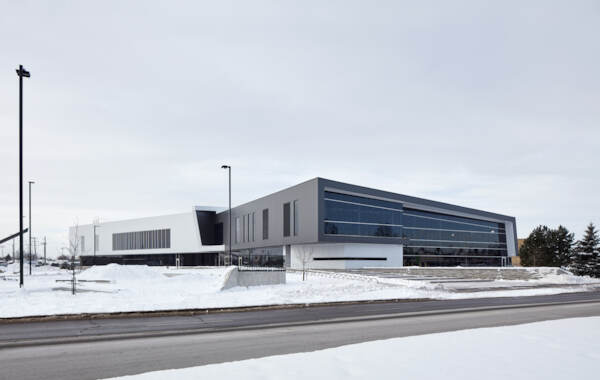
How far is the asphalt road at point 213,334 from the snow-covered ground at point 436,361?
1176mm

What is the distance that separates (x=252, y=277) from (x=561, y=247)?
6341cm

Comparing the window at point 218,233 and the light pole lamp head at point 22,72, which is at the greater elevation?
the light pole lamp head at point 22,72

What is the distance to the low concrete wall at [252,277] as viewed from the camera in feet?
100

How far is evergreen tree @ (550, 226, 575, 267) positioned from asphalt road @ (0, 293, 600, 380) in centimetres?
6164

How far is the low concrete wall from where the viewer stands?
3052 cm

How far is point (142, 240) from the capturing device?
109 meters

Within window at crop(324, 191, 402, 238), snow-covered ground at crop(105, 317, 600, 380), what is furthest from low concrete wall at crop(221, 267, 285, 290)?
window at crop(324, 191, 402, 238)

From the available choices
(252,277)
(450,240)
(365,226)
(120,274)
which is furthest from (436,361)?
(450,240)

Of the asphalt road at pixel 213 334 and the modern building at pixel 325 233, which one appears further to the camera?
the modern building at pixel 325 233

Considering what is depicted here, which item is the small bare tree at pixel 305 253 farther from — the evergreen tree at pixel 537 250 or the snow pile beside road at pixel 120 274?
the evergreen tree at pixel 537 250

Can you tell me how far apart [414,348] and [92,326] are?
10.2m

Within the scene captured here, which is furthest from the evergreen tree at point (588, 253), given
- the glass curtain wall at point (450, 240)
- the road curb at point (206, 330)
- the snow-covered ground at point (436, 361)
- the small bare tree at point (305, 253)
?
the snow-covered ground at point (436, 361)

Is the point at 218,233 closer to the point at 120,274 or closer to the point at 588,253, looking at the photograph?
the point at 120,274

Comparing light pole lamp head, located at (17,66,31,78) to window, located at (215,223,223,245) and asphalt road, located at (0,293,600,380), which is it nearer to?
asphalt road, located at (0,293,600,380)
